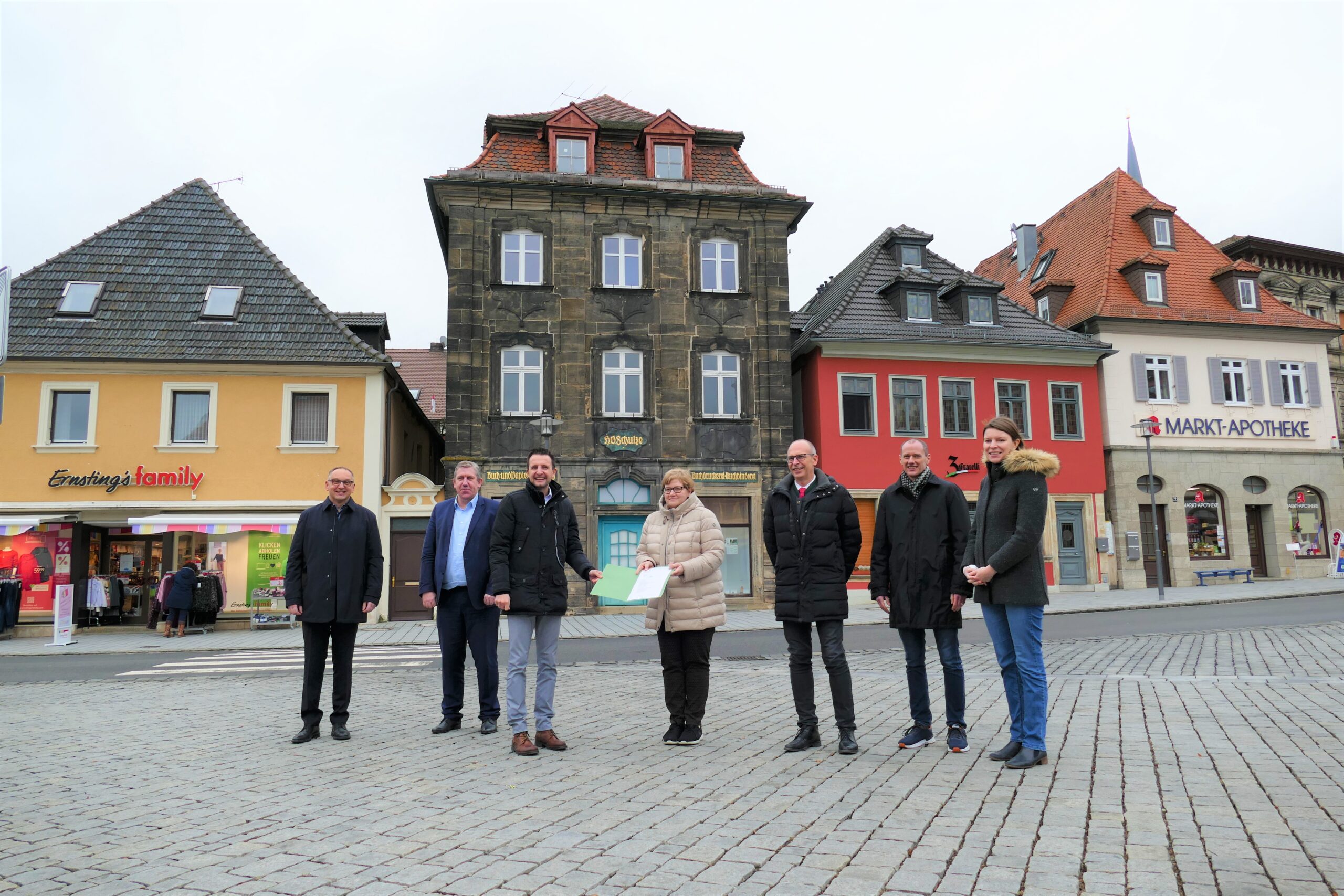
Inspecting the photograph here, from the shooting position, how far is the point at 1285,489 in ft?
101

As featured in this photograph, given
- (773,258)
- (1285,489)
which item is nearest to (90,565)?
(773,258)

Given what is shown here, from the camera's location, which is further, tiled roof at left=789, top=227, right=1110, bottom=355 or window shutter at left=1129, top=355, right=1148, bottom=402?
window shutter at left=1129, top=355, right=1148, bottom=402

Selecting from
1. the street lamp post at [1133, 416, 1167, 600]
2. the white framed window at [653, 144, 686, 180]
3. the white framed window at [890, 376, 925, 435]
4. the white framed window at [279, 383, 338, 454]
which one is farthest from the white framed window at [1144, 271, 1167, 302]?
the white framed window at [279, 383, 338, 454]

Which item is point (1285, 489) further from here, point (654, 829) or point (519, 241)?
point (654, 829)

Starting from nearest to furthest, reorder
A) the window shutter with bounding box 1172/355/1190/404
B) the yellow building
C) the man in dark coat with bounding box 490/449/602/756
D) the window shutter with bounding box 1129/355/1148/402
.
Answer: the man in dark coat with bounding box 490/449/602/756
the yellow building
the window shutter with bounding box 1129/355/1148/402
the window shutter with bounding box 1172/355/1190/404

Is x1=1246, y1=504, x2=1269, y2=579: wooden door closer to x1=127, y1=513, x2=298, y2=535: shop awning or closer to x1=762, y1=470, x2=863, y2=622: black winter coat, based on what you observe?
x1=127, y1=513, x2=298, y2=535: shop awning

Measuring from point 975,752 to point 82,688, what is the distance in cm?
1018

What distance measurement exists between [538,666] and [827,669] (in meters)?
1.99

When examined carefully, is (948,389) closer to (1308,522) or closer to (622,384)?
(622,384)

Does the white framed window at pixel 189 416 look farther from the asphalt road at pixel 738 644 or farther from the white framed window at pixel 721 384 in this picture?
the white framed window at pixel 721 384

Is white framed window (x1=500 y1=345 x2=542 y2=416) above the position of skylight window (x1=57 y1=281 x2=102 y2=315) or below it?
below

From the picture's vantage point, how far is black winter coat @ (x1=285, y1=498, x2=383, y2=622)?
24.0ft

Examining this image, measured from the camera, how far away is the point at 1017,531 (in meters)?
5.79

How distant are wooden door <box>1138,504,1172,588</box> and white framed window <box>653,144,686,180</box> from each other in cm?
1723
